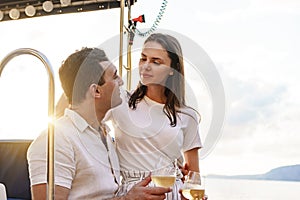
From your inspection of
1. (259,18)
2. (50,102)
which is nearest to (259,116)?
(259,18)

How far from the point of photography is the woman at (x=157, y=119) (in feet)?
7.04

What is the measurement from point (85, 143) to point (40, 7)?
11.0 ft

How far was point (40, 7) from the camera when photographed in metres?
4.96

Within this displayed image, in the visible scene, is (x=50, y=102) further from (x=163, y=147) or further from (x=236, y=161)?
(x=236, y=161)

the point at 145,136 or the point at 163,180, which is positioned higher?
the point at 145,136

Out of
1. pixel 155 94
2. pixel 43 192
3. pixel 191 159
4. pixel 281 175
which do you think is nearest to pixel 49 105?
pixel 43 192

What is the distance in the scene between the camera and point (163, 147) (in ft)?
7.11

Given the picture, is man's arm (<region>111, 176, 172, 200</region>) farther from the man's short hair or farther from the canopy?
the canopy

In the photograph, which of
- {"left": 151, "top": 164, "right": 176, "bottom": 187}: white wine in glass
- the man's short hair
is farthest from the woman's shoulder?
{"left": 151, "top": 164, "right": 176, "bottom": 187}: white wine in glass

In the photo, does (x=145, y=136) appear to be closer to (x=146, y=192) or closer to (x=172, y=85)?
(x=172, y=85)

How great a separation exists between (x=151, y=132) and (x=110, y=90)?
0.30 metres

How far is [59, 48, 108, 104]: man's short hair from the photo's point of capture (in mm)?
1956

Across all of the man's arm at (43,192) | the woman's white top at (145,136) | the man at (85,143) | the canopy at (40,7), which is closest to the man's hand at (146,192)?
the man at (85,143)

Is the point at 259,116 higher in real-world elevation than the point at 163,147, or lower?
higher
